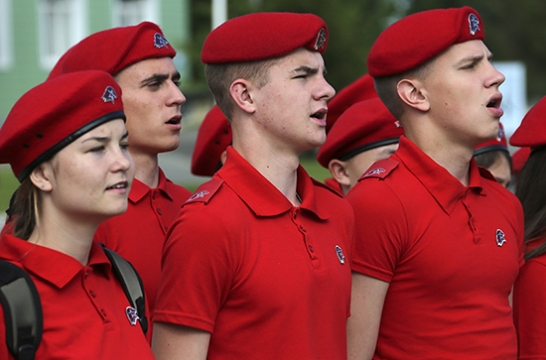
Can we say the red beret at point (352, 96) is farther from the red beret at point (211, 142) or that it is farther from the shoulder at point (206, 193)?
the shoulder at point (206, 193)

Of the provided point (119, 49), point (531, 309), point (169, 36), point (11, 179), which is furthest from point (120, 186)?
point (169, 36)

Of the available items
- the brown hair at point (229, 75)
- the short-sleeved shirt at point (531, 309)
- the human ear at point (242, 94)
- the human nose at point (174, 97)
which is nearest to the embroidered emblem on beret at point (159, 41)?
the human nose at point (174, 97)

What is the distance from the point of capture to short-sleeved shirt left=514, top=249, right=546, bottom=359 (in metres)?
4.00

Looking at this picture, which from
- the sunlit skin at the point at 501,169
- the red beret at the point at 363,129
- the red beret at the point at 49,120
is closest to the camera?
the red beret at the point at 49,120

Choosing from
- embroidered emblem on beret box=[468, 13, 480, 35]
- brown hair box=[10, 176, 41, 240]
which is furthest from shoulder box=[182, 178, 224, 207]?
embroidered emblem on beret box=[468, 13, 480, 35]

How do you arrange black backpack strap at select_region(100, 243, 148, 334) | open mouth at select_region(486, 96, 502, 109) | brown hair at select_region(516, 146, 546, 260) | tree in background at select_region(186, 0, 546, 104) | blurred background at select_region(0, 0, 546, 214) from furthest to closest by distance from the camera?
tree in background at select_region(186, 0, 546, 104), blurred background at select_region(0, 0, 546, 214), brown hair at select_region(516, 146, 546, 260), open mouth at select_region(486, 96, 502, 109), black backpack strap at select_region(100, 243, 148, 334)

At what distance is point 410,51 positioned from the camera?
12.6ft

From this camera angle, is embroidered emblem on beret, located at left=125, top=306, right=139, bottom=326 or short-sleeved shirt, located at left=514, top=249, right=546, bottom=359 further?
short-sleeved shirt, located at left=514, top=249, right=546, bottom=359

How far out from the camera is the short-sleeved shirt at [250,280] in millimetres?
3139

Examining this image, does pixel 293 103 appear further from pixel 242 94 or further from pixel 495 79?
pixel 495 79

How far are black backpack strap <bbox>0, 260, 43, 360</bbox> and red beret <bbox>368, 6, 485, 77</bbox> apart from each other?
5.98ft

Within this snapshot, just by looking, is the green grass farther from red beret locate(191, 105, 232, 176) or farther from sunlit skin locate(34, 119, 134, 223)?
sunlit skin locate(34, 119, 134, 223)

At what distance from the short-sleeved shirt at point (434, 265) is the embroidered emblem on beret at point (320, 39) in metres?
0.59

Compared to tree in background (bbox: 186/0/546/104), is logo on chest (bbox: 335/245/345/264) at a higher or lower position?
higher
